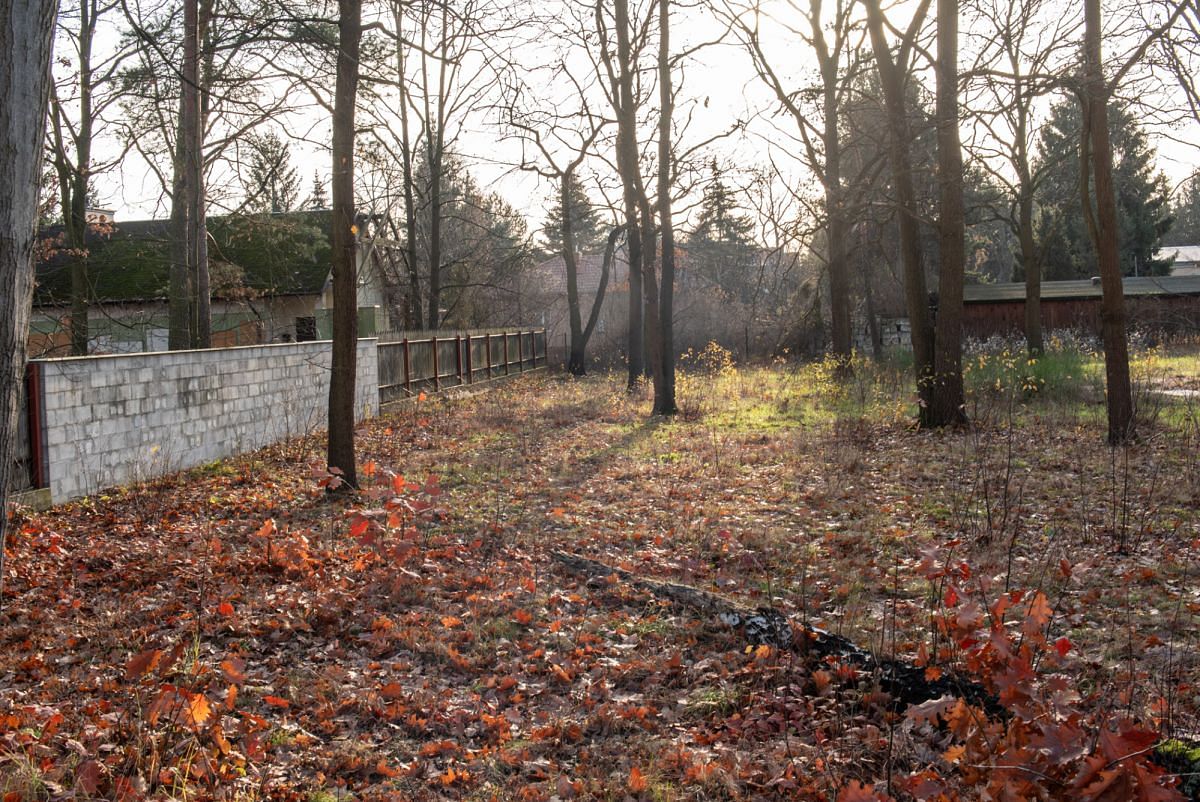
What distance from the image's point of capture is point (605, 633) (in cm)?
578

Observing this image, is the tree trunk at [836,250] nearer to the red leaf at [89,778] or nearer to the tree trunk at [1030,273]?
the tree trunk at [1030,273]

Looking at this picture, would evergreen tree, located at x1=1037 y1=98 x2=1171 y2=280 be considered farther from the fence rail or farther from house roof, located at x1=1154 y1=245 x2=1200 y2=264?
house roof, located at x1=1154 y1=245 x2=1200 y2=264

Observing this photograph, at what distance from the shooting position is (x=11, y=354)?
3707 mm

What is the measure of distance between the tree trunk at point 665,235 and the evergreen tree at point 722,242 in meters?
0.88

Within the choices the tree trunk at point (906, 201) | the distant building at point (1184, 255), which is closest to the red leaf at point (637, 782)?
the tree trunk at point (906, 201)

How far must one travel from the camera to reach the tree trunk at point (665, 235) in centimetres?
1839

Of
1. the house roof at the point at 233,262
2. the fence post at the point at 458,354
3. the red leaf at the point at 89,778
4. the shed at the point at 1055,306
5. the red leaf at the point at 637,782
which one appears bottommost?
the red leaf at the point at 637,782

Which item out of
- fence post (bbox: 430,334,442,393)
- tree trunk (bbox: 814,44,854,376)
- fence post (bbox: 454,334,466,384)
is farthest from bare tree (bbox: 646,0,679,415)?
fence post (bbox: 454,334,466,384)

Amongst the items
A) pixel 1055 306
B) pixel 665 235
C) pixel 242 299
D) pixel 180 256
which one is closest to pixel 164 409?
pixel 180 256

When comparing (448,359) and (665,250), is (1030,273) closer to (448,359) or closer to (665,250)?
(665,250)

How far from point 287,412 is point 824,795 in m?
12.3

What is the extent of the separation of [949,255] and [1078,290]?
2303 cm

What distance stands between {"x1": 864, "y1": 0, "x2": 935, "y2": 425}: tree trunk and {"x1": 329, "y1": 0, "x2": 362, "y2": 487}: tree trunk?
21.9 feet

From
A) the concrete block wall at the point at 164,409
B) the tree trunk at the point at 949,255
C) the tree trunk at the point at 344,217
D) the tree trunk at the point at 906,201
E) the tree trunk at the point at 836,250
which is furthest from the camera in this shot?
the tree trunk at the point at 836,250
